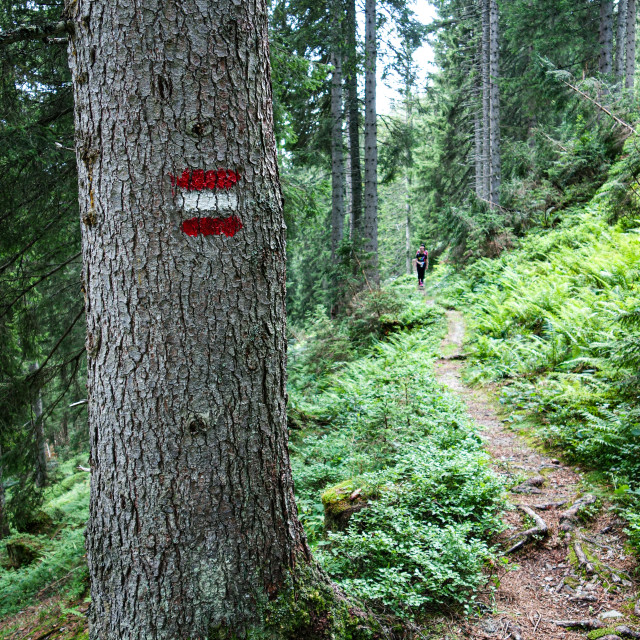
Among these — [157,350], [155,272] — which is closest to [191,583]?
[157,350]

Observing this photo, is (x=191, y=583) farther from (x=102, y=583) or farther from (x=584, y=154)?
(x=584, y=154)

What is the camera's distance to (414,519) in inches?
136

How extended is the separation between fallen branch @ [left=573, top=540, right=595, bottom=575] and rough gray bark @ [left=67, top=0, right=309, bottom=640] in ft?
7.91

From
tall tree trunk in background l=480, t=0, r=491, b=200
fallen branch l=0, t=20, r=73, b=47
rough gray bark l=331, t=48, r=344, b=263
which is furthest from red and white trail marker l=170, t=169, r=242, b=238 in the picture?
tall tree trunk in background l=480, t=0, r=491, b=200

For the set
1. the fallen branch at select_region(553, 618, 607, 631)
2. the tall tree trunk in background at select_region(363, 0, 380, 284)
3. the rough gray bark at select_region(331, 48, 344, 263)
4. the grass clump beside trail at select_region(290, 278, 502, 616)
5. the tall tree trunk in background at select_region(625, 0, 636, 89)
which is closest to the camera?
the fallen branch at select_region(553, 618, 607, 631)

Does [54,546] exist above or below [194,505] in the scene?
below

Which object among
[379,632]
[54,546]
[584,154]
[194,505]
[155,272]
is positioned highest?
[584,154]

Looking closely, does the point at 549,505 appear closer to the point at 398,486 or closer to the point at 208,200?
the point at 398,486

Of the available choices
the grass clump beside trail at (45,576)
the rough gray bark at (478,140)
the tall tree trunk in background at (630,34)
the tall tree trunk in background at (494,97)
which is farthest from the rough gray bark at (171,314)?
the tall tree trunk in background at (630,34)

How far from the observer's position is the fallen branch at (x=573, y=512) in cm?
354

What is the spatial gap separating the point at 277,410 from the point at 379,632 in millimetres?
1361

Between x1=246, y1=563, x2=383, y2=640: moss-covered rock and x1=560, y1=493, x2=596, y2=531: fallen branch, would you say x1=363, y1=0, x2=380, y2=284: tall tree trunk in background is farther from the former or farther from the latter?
x1=246, y1=563, x2=383, y2=640: moss-covered rock

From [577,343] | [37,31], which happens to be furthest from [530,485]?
[37,31]

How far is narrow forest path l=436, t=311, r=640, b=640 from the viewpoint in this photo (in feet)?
8.91
